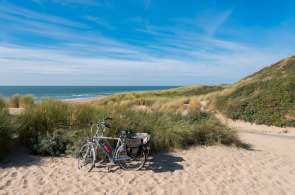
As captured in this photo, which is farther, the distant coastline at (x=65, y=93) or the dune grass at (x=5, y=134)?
the distant coastline at (x=65, y=93)

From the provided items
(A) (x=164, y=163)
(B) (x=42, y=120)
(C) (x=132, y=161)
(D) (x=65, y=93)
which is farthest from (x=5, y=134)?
(D) (x=65, y=93)

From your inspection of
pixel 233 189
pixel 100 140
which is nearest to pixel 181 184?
pixel 233 189

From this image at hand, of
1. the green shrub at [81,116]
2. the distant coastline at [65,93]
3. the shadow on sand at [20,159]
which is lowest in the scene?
the distant coastline at [65,93]

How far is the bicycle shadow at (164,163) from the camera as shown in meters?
7.44

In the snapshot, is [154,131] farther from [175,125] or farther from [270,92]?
[270,92]

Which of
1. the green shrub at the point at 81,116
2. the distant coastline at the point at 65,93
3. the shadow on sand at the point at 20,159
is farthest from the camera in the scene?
the distant coastline at the point at 65,93

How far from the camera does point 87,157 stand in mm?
7148

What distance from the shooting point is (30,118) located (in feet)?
27.8

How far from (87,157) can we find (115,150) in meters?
0.63

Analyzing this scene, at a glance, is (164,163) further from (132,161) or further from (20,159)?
(20,159)

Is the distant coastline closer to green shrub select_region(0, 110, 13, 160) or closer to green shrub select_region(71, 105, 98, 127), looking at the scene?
green shrub select_region(71, 105, 98, 127)

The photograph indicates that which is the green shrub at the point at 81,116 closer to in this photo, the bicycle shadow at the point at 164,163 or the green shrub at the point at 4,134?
the green shrub at the point at 4,134

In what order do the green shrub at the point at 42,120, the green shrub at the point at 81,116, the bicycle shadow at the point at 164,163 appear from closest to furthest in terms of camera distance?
the bicycle shadow at the point at 164,163, the green shrub at the point at 42,120, the green shrub at the point at 81,116

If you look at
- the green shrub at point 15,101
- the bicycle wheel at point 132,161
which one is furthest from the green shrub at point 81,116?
the green shrub at point 15,101
